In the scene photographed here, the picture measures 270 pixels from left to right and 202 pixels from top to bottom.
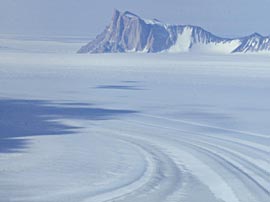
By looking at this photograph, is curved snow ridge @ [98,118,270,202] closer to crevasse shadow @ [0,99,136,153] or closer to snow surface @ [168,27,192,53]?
crevasse shadow @ [0,99,136,153]

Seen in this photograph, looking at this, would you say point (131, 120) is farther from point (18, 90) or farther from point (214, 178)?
point (18, 90)

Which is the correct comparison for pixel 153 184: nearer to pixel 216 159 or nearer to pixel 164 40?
pixel 216 159

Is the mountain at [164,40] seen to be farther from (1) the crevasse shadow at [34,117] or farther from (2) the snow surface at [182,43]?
(1) the crevasse shadow at [34,117]

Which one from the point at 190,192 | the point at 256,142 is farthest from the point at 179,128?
the point at 190,192

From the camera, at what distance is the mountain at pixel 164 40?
85.0m

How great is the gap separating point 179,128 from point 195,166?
4.33 meters

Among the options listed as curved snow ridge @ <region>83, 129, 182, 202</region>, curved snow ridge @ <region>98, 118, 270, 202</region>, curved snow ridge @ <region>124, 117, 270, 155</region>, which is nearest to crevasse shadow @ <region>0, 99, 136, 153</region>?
curved snow ridge @ <region>98, 118, 270, 202</region>

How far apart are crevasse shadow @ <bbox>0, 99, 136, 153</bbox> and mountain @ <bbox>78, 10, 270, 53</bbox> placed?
6333 cm

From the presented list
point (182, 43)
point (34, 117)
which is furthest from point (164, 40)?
point (34, 117)

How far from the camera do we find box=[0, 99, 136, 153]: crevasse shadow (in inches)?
483

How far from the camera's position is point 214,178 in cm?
887

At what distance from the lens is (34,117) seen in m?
15.6

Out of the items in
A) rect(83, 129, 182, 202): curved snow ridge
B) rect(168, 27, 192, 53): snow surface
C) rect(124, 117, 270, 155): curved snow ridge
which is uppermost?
rect(168, 27, 192, 53): snow surface

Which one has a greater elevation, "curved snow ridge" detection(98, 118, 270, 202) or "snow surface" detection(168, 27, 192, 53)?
"snow surface" detection(168, 27, 192, 53)
